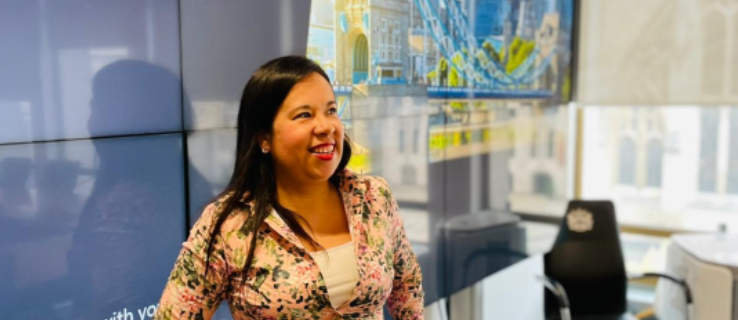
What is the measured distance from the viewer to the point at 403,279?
170 centimetres

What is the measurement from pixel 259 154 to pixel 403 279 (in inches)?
19.2

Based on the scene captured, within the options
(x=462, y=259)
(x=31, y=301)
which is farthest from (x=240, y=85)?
(x=462, y=259)

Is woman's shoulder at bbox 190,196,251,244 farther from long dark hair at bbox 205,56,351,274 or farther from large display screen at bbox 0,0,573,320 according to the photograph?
large display screen at bbox 0,0,573,320

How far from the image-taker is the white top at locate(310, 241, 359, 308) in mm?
1435

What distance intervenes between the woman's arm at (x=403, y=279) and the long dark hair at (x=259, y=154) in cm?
25

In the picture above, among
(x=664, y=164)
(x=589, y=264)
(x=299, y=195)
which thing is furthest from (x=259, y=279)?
(x=664, y=164)

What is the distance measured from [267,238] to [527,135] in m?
2.46

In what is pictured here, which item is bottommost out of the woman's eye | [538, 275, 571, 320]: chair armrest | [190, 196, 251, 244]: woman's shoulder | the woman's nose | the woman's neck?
[538, 275, 571, 320]: chair armrest

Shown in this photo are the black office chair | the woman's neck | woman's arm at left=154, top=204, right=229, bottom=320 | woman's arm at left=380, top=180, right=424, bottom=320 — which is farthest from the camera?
the black office chair

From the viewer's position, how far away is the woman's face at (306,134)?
144cm

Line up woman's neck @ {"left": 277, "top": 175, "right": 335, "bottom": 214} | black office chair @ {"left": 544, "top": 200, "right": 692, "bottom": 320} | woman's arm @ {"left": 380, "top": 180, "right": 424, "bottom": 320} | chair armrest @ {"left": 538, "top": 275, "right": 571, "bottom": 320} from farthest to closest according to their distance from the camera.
Result: black office chair @ {"left": 544, "top": 200, "right": 692, "bottom": 320}
chair armrest @ {"left": 538, "top": 275, "right": 571, "bottom": 320}
woman's arm @ {"left": 380, "top": 180, "right": 424, "bottom": 320}
woman's neck @ {"left": 277, "top": 175, "right": 335, "bottom": 214}

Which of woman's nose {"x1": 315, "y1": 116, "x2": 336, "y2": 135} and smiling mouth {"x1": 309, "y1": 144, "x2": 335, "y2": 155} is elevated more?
woman's nose {"x1": 315, "y1": 116, "x2": 336, "y2": 135}

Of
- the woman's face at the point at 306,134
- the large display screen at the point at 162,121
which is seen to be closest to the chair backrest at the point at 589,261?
the large display screen at the point at 162,121

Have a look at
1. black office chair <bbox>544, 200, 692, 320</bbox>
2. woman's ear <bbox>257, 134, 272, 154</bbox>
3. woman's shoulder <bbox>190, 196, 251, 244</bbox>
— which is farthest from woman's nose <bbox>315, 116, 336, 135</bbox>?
black office chair <bbox>544, 200, 692, 320</bbox>
